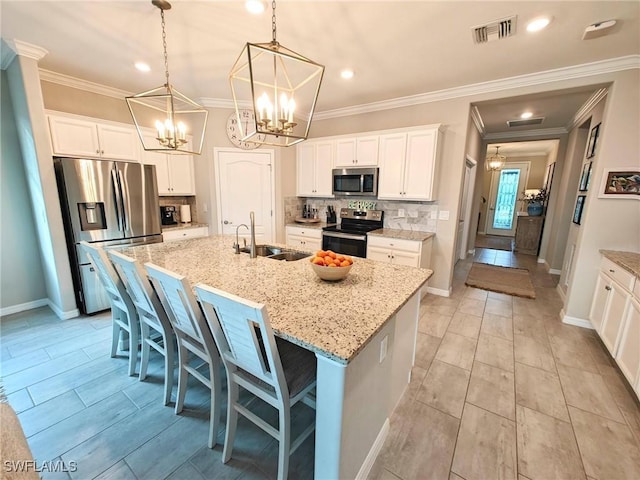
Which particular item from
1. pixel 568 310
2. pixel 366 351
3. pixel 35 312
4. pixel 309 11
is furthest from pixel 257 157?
pixel 568 310

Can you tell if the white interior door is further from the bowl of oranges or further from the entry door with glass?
the entry door with glass

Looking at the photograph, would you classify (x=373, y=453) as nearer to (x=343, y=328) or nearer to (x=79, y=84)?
(x=343, y=328)

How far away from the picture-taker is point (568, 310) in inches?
122

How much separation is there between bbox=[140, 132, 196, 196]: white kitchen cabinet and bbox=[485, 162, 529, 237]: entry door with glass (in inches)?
355

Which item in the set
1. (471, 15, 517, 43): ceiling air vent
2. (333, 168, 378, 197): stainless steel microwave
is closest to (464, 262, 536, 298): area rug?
(333, 168, 378, 197): stainless steel microwave

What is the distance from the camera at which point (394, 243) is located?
3504 millimetres

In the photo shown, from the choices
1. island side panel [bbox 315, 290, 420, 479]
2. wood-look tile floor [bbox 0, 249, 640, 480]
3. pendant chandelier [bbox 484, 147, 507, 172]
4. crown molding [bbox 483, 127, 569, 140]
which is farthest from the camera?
pendant chandelier [bbox 484, 147, 507, 172]

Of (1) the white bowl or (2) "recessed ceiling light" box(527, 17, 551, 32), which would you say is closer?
(1) the white bowl

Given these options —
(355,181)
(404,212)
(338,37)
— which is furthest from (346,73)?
(404,212)

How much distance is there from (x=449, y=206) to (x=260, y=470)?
11.5 feet

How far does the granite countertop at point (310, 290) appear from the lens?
112 cm

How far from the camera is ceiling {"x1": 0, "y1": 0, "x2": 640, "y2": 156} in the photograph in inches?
75.7

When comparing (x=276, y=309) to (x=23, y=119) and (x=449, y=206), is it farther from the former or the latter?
(x=23, y=119)

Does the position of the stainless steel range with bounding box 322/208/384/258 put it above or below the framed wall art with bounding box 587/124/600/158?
below
